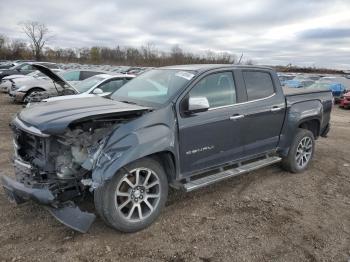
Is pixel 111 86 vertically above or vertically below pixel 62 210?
above

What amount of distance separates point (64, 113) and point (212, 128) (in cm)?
181

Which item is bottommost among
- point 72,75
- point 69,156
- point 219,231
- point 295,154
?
point 219,231

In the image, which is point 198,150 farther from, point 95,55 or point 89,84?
point 95,55

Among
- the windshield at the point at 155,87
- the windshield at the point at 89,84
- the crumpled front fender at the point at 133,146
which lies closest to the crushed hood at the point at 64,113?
the crumpled front fender at the point at 133,146

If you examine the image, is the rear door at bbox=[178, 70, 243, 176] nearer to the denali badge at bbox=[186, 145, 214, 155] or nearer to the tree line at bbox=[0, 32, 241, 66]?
the denali badge at bbox=[186, 145, 214, 155]

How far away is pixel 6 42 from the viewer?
239 feet

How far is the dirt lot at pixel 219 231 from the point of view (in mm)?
3311

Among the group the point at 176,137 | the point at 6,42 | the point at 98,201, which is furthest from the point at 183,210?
the point at 6,42

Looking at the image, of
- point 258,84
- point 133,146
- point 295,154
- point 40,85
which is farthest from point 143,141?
point 40,85

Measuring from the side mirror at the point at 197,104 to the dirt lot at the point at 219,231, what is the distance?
1308mm

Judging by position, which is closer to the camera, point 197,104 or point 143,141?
point 143,141

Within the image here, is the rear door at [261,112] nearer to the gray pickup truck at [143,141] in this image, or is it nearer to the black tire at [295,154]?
the gray pickup truck at [143,141]

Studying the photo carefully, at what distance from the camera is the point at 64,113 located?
3.58 meters

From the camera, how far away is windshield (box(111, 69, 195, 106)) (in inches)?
165
